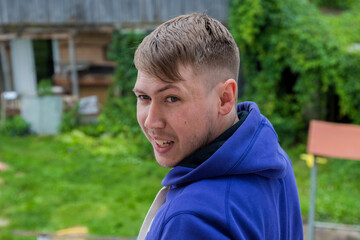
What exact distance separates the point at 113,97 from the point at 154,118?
11.0 meters

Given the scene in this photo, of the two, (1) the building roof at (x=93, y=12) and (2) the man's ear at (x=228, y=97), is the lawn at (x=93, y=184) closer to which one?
(1) the building roof at (x=93, y=12)

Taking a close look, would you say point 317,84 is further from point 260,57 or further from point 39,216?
point 39,216

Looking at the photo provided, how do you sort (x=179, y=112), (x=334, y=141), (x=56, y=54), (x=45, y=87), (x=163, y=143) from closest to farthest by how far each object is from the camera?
(x=179, y=112) → (x=163, y=143) → (x=334, y=141) → (x=45, y=87) → (x=56, y=54)

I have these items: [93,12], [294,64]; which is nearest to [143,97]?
[294,64]

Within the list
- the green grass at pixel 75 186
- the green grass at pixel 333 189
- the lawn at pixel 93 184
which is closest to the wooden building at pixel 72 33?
the lawn at pixel 93 184

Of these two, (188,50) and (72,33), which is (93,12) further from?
(188,50)

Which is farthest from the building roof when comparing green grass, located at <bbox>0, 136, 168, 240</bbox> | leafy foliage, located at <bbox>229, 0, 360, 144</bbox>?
green grass, located at <bbox>0, 136, 168, 240</bbox>

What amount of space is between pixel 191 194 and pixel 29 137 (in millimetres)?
10672

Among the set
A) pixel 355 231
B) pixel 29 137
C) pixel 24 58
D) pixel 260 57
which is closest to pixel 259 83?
pixel 260 57

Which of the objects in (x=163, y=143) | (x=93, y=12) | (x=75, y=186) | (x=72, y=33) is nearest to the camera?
(x=163, y=143)

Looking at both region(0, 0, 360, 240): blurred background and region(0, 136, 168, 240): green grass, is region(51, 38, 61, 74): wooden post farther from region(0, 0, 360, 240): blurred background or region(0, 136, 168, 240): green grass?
region(0, 136, 168, 240): green grass

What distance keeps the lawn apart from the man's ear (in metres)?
5.25

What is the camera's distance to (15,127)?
11000mm

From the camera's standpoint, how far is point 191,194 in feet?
3.77
